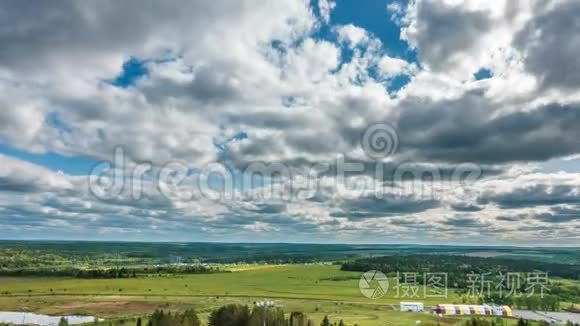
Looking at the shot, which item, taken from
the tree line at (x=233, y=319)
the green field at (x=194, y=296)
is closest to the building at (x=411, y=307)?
the green field at (x=194, y=296)

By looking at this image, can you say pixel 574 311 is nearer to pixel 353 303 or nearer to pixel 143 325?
pixel 353 303

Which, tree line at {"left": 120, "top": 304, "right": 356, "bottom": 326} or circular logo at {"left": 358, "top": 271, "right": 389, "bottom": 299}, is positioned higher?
tree line at {"left": 120, "top": 304, "right": 356, "bottom": 326}

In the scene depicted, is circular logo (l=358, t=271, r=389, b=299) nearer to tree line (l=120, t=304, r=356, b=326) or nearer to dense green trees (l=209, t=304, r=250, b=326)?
tree line (l=120, t=304, r=356, b=326)

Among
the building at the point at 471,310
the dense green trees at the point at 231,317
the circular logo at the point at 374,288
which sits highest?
the dense green trees at the point at 231,317

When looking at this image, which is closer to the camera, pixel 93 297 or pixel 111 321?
pixel 111 321

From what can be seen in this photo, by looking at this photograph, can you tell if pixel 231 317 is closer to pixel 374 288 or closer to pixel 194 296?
pixel 194 296

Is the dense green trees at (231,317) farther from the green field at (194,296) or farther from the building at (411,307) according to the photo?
the building at (411,307)

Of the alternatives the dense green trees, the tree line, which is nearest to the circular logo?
the tree line

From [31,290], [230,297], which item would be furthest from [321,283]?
[31,290]
